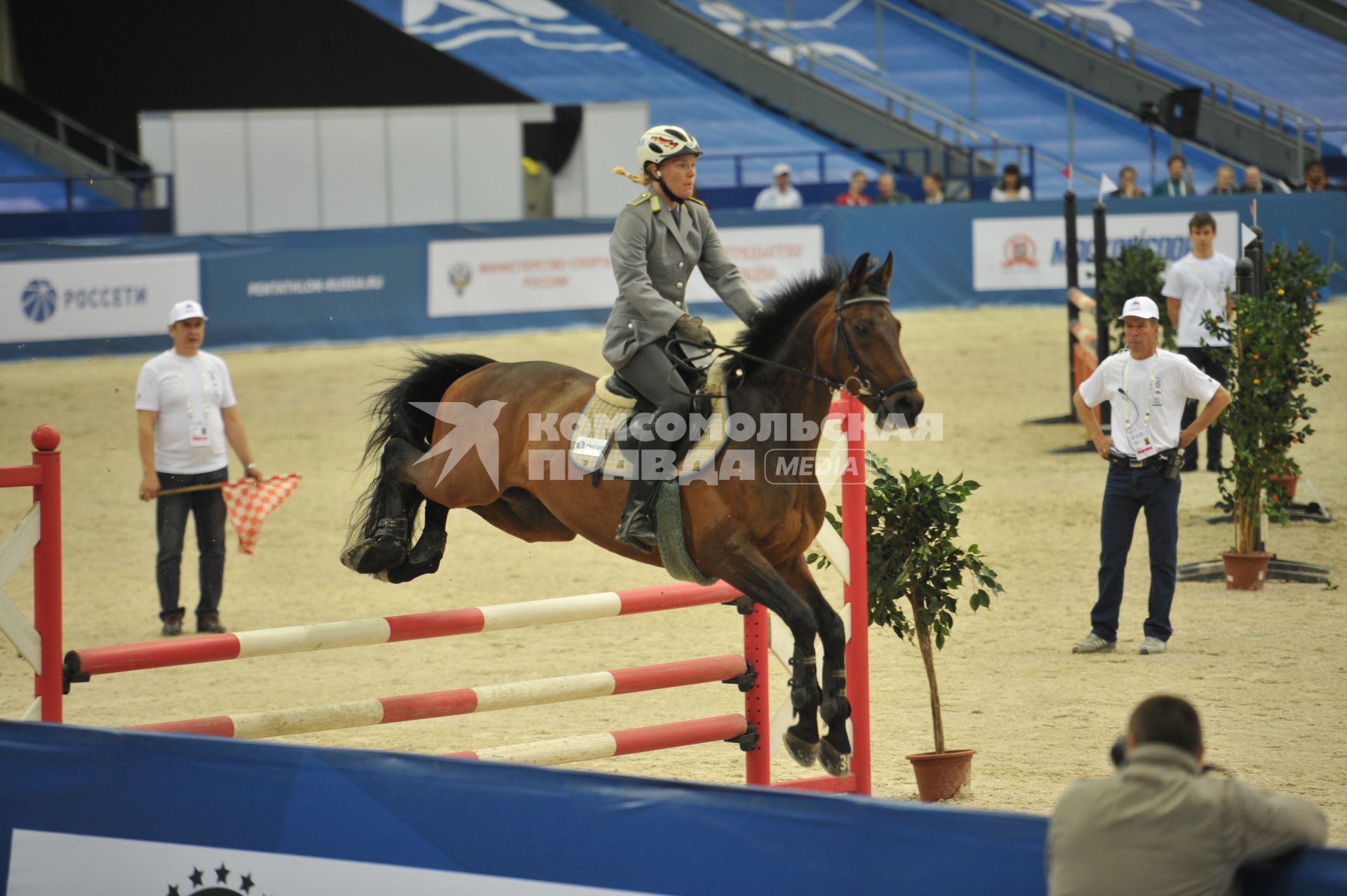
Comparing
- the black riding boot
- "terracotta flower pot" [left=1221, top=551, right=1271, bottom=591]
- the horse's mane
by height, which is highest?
the horse's mane

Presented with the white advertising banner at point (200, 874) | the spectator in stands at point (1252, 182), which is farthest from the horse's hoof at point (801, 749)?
the spectator in stands at point (1252, 182)

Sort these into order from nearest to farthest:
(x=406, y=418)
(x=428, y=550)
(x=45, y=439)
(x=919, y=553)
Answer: (x=45, y=439) → (x=919, y=553) → (x=428, y=550) → (x=406, y=418)

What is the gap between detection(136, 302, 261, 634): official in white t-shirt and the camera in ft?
29.5

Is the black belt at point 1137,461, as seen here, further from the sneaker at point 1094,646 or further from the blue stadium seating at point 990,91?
the blue stadium seating at point 990,91

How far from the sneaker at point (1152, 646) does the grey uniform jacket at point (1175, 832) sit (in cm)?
514

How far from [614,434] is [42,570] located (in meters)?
2.07

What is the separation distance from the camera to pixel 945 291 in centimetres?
1908

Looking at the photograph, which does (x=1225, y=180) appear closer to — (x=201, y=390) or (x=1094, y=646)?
(x=1094, y=646)

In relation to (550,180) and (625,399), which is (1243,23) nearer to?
(550,180)

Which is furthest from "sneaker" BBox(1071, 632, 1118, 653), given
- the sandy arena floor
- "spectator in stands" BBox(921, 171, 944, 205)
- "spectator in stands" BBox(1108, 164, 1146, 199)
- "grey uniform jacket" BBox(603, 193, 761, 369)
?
"spectator in stands" BBox(1108, 164, 1146, 199)

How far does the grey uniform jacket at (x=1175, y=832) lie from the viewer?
9.09ft

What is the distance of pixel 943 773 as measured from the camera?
5.62 m

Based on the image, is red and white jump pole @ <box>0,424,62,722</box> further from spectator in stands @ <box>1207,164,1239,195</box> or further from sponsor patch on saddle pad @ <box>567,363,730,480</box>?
spectator in stands @ <box>1207,164,1239,195</box>

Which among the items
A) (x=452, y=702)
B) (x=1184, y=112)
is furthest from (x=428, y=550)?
(x=1184, y=112)
